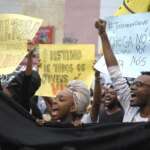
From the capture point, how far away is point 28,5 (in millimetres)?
15359

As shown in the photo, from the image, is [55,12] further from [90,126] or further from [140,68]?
[90,126]

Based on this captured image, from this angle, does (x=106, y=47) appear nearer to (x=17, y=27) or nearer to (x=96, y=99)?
(x=96, y=99)

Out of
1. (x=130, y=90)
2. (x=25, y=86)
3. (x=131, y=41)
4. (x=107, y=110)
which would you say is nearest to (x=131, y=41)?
(x=131, y=41)

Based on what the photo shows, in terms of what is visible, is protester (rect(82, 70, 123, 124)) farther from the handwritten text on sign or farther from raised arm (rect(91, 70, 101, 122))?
the handwritten text on sign

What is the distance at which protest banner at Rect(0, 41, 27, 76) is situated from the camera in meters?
5.46

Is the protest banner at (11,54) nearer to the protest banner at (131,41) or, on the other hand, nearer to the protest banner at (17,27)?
the protest banner at (17,27)

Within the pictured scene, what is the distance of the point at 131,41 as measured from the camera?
463 centimetres

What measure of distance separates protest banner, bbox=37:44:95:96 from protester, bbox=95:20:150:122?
115 centimetres

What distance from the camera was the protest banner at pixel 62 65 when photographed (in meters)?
5.79

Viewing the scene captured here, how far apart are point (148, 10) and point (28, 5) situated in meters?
10.5

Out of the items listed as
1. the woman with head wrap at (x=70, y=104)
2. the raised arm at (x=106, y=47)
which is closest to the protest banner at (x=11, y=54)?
the woman with head wrap at (x=70, y=104)

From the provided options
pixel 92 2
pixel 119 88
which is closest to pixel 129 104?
pixel 119 88

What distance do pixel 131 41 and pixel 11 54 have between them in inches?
52.0

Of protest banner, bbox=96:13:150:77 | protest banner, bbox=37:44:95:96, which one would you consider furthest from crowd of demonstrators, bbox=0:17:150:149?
protest banner, bbox=37:44:95:96
